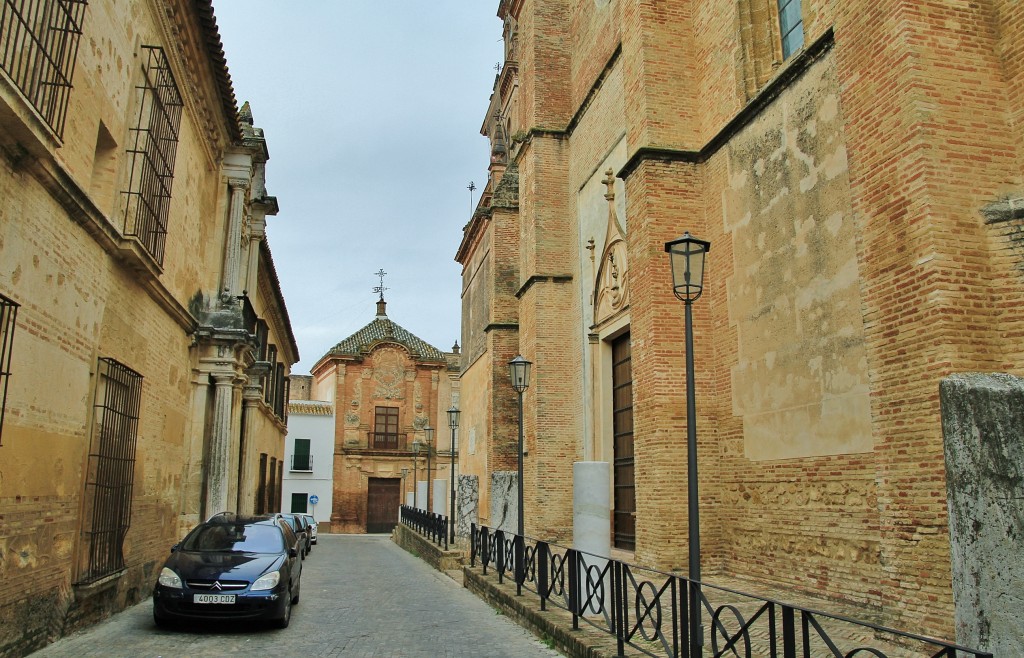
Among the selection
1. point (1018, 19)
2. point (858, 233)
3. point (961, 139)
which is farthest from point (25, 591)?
point (1018, 19)

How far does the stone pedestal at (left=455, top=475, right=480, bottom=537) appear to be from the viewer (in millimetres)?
20641

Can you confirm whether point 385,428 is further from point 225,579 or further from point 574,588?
point 574,588

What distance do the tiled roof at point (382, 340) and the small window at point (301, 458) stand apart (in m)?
5.34

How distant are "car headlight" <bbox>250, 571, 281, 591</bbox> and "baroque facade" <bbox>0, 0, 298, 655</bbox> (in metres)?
1.69

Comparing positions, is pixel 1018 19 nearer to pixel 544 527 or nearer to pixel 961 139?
pixel 961 139

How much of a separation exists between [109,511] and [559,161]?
12.5 metres

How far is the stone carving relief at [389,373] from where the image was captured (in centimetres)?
4462

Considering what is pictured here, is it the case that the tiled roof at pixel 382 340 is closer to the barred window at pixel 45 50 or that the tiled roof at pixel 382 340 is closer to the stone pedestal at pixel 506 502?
the stone pedestal at pixel 506 502

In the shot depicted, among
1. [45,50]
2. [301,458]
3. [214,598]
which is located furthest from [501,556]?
[301,458]

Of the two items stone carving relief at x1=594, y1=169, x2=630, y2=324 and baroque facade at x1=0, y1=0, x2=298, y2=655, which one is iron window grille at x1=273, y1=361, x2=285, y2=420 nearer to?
baroque facade at x1=0, y1=0, x2=298, y2=655

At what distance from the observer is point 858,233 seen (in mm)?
7738

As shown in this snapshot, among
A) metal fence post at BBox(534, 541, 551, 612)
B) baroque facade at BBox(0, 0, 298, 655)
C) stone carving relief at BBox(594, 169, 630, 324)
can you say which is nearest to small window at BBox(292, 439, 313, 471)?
baroque facade at BBox(0, 0, 298, 655)

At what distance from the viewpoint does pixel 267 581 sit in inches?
344

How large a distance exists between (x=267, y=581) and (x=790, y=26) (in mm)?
9763
